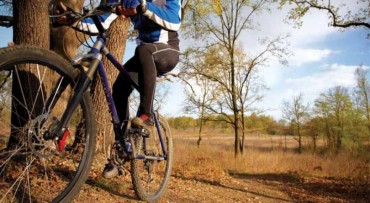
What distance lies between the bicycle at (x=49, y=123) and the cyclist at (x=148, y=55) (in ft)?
0.56

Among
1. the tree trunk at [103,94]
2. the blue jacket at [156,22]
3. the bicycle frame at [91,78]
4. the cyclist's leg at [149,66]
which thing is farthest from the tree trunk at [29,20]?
the cyclist's leg at [149,66]

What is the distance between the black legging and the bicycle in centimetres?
17

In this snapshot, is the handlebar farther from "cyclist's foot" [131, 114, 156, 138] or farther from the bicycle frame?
"cyclist's foot" [131, 114, 156, 138]

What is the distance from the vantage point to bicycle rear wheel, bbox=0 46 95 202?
221cm

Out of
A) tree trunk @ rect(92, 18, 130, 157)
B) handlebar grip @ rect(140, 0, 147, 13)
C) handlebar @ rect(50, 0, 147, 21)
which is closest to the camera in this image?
handlebar @ rect(50, 0, 147, 21)

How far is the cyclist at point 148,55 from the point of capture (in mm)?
3033

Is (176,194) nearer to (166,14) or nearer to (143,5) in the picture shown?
(166,14)

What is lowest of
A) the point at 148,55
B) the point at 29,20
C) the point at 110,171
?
the point at 110,171

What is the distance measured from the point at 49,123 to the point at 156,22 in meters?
1.28

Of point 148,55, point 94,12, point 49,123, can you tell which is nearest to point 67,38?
point 148,55

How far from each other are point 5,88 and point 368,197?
9925 millimetres

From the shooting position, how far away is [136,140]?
3328mm

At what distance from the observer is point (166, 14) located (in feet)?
10.1

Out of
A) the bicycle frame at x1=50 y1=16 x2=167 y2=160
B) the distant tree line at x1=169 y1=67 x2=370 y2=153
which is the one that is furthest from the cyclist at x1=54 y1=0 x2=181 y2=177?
the distant tree line at x1=169 y1=67 x2=370 y2=153
